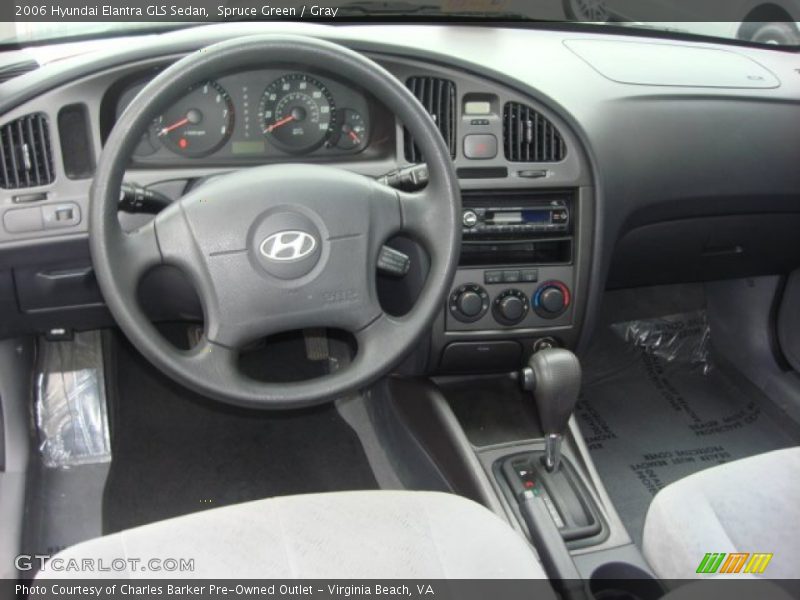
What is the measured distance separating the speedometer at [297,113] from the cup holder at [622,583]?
97cm

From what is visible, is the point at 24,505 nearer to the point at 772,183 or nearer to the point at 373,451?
the point at 373,451

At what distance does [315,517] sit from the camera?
4.33 feet

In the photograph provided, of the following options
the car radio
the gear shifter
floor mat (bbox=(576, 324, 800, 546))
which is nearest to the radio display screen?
the car radio

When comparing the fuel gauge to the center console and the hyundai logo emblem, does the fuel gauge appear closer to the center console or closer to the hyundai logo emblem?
the center console

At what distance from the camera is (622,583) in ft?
5.19

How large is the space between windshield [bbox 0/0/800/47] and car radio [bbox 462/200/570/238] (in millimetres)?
506

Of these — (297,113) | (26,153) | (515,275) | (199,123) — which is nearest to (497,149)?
(515,275)

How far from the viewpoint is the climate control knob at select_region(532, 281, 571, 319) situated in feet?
6.27

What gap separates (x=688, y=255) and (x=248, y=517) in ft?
4.77

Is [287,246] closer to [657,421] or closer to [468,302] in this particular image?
[468,302]

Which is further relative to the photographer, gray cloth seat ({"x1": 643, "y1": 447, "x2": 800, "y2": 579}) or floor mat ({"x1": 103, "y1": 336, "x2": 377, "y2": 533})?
floor mat ({"x1": 103, "y1": 336, "x2": 377, "y2": 533})

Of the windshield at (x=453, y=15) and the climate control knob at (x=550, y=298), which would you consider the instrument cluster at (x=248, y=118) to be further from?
the climate control knob at (x=550, y=298)

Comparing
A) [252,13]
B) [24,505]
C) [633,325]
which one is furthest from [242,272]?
[633,325]

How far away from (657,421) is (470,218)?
1004mm
